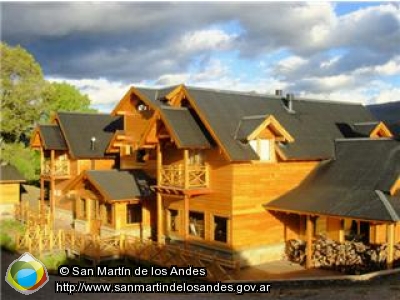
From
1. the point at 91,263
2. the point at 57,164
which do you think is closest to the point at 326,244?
the point at 91,263

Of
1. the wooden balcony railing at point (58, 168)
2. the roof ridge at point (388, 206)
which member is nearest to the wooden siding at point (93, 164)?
the wooden balcony railing at point (58, 168)

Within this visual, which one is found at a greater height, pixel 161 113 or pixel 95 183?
pixel 161 113

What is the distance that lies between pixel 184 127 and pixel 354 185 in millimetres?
7600

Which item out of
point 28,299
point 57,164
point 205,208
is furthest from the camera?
point 57,164

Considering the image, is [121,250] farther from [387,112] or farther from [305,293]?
[387,112]

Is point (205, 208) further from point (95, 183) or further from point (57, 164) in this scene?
point (57, 164)

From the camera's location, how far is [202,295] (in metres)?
16.7

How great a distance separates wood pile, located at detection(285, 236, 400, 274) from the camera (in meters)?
18.7

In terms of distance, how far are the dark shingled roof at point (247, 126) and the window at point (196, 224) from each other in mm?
4215

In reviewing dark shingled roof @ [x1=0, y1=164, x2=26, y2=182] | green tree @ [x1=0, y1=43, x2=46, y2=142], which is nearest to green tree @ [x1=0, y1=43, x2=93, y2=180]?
green tree @ [x1=0, y1=43, x2=46, y2=142]

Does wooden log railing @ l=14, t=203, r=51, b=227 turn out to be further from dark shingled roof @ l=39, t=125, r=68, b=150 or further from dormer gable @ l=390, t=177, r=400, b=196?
dormer gable @ l=390, t=177, r=400, b=196

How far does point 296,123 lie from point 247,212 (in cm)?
606

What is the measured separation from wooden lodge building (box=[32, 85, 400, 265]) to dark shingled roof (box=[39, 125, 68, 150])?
6147mm

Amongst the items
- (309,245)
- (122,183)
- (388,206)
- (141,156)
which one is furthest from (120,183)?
(388,206)
